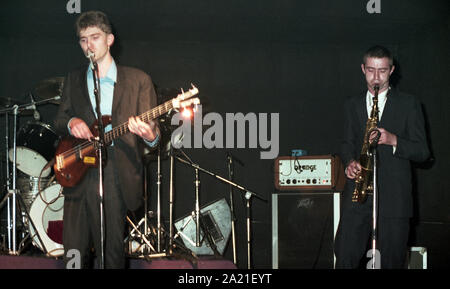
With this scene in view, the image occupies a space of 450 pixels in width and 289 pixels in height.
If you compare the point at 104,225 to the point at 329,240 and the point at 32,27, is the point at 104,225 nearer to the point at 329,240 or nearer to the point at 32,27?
the point at 329,240

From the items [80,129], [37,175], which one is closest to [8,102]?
[37,175]

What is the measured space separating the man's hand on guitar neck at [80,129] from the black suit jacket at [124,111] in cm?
11

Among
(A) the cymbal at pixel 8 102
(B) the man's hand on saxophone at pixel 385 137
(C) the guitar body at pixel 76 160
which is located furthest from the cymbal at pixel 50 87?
(B) the man's hand on saxophone at pixel 385 137

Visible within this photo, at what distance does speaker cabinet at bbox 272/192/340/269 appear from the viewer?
5.34m

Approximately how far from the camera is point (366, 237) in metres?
3.56

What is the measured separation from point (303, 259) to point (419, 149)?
2361 mm

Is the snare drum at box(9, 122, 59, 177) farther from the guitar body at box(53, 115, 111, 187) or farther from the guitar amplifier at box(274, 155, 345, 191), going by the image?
the guitar amplifier at box(274, 155, 345, 191)

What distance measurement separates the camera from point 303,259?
5.38m

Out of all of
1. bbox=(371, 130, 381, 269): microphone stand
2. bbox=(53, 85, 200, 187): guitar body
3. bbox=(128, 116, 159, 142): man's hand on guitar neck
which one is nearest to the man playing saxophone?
bbox=(371, 130, 381, 269): microphone stand

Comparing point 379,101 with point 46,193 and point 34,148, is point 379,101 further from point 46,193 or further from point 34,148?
point 34,148

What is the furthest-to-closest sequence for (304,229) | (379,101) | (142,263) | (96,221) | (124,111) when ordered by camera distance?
(304,229)
(142,263)
(379,101)
(124,111)
(96,221)

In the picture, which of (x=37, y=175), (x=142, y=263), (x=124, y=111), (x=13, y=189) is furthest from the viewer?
(x=37, y=175)

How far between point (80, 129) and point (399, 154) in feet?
6.98
